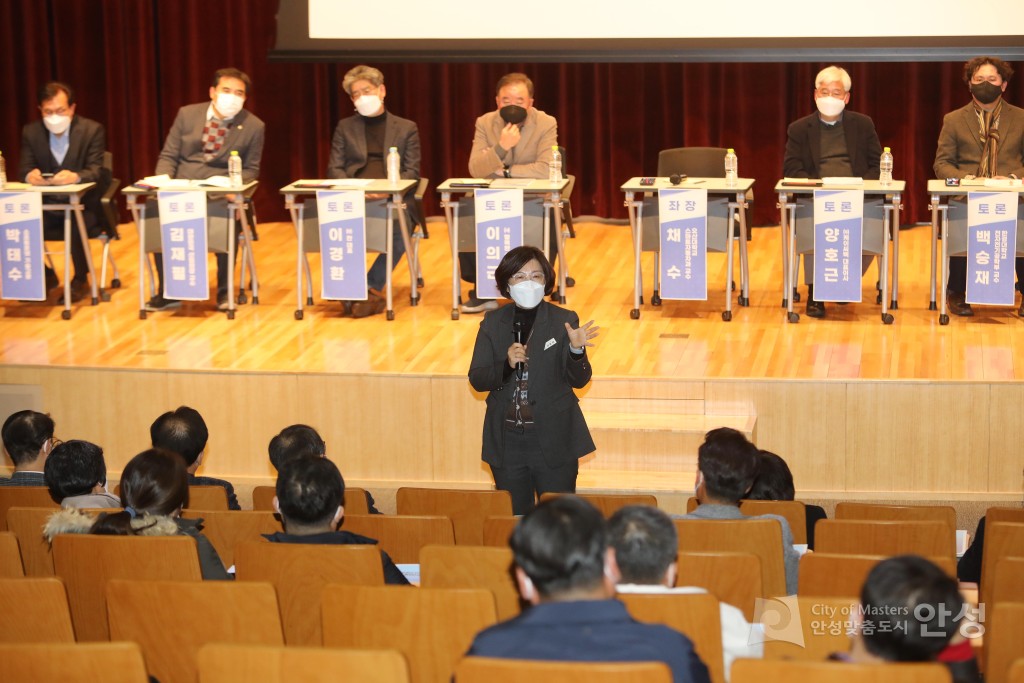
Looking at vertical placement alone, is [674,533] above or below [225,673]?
above

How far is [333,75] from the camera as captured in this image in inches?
413

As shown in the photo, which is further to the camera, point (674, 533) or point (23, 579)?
point (23, 579)

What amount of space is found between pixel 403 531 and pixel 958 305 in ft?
14.7

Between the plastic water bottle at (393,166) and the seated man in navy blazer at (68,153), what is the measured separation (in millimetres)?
1756

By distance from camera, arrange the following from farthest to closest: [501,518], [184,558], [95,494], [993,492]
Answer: [993,492]
[95,494]
[501,518]
[184,558]

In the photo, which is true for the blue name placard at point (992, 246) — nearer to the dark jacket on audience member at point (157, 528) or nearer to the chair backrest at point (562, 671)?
the dark jacket on audience member at point (157, 528)

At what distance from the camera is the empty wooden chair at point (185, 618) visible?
2979 millimetres

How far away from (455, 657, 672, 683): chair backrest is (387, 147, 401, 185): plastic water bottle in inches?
217

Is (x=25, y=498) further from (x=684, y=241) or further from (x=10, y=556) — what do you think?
(x=684, y=241)

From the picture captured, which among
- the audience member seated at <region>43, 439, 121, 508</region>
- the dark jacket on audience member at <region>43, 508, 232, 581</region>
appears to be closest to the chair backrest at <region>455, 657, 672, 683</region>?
the dark jacket on audience member at <region>43, 508, 232, 581</region>

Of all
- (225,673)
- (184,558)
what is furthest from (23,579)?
(225,673)

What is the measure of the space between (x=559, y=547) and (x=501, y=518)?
1.42m

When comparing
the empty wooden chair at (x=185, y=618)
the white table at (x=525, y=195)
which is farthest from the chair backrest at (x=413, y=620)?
the white table at (x=525, y=195)

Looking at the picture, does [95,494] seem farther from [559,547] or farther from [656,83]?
[656,83]
